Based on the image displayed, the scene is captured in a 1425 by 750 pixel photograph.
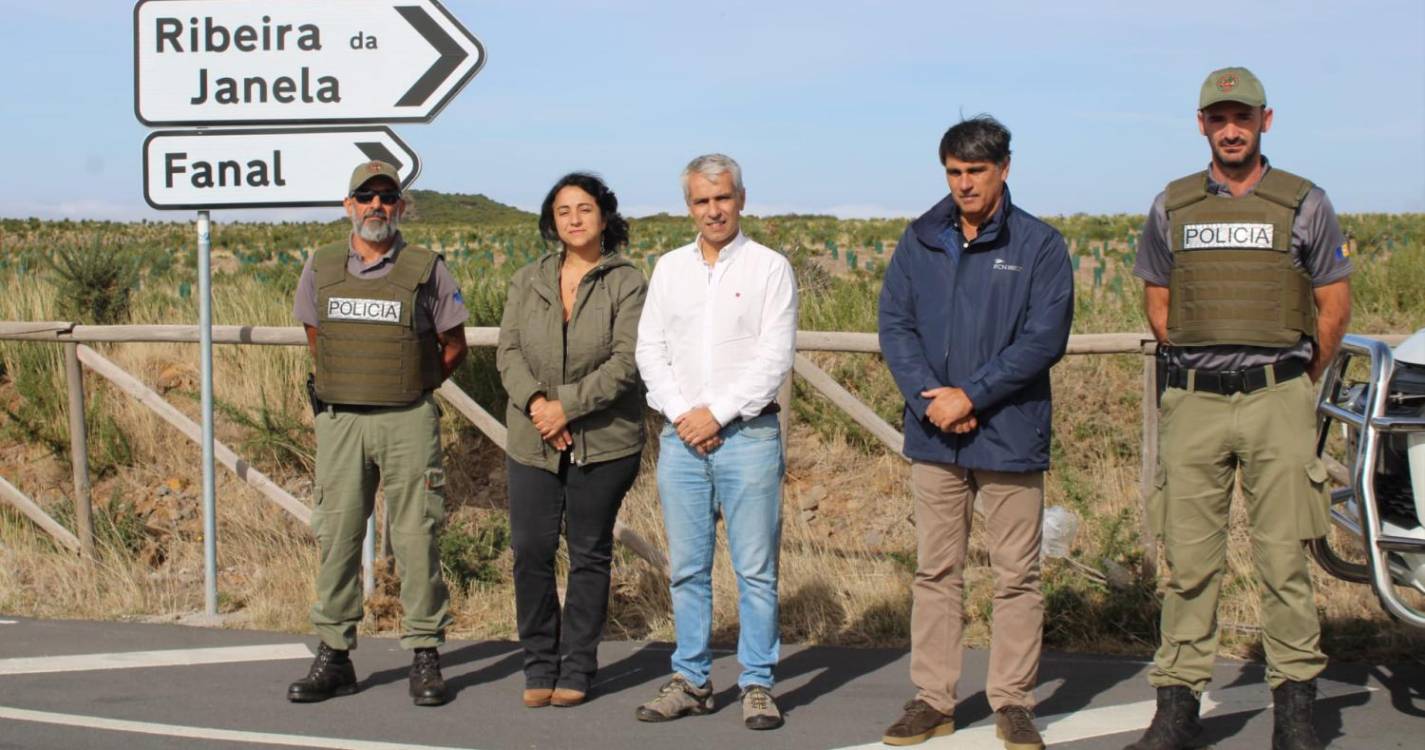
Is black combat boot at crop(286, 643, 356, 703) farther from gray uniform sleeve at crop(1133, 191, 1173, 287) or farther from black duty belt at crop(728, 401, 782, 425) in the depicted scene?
gray uniform sleeve at crop(1133, 191, 1173, 287)

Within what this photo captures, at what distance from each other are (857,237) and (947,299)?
43.2 metres

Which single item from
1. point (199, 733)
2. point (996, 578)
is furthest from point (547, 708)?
point (996, 578)

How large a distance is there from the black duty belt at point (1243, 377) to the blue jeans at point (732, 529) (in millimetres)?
1491

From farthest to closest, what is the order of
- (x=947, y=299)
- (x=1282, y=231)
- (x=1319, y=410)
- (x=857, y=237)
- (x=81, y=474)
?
(x=857, y=237), (x=81, y=474), (x=1319, y=410), (x=947, y=299), (x=1282, y=231)

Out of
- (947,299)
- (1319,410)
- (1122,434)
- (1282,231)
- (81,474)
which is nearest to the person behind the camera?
(1282,231)

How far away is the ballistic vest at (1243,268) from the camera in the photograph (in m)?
4.86

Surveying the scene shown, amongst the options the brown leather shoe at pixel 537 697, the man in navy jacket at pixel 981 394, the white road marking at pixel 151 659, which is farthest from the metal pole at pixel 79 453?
the man in navy jacket at pixel 981 394

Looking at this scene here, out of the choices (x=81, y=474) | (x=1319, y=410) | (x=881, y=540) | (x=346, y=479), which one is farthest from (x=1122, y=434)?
(x=81, y=474)

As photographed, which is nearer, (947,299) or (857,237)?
(947,299)

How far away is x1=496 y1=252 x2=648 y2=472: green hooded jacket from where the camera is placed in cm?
570

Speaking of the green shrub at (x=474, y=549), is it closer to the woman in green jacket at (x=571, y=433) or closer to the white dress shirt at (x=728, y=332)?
the woman in green jacket at (x=571, y=433)

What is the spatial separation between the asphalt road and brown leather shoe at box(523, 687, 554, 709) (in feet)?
0.13

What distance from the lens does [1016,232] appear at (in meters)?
5.11

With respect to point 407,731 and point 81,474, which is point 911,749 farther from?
point 81,474
